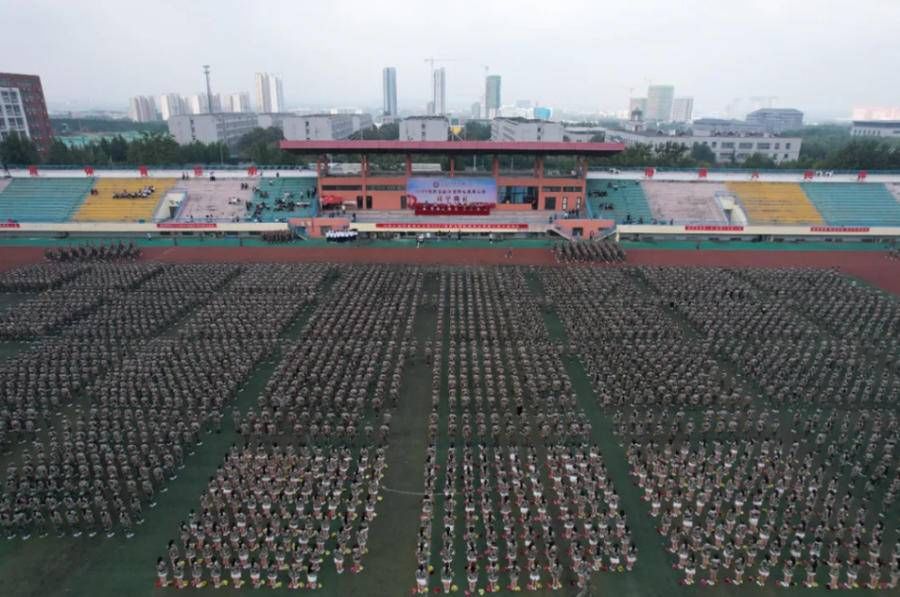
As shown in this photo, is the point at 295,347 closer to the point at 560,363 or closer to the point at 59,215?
the point at 560,363

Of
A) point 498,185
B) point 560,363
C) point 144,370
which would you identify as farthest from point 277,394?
point 498,185

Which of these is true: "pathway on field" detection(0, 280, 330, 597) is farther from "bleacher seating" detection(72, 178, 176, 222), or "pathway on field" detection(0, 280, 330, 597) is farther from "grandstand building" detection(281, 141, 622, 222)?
"bleacher seating" detection(72, 178, 176, 222)

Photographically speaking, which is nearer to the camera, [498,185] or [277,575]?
[277,575]

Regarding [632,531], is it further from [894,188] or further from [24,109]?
[24,109]

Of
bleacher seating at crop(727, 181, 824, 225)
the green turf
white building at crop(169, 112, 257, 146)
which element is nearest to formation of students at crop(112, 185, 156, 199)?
the green turf

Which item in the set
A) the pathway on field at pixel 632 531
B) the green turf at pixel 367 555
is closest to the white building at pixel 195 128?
the green turf at pixel 367 555

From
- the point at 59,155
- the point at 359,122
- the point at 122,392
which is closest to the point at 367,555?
the point at 122,392

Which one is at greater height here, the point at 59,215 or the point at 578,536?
the point at 59,215
